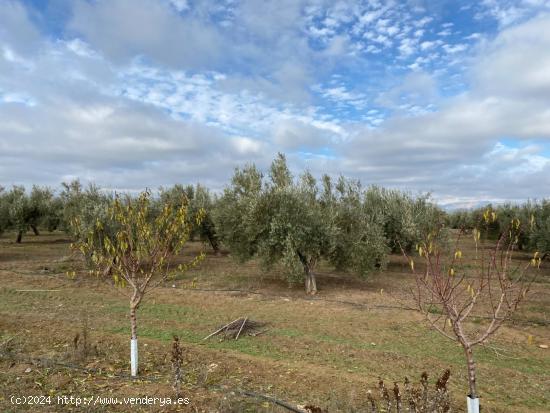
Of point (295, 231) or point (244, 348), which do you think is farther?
point (295, 231)

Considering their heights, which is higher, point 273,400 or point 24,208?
point 24,208

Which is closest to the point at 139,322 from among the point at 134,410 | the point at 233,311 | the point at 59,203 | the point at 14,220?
the point at 233,311

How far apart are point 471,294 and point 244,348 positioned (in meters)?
6.20

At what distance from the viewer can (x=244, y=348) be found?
30.5 feet

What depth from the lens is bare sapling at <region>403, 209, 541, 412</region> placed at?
13.7ft

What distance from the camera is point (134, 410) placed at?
5.51 meters

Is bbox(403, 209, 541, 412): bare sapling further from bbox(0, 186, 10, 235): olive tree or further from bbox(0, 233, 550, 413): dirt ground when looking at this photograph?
bbox(0, 186, 10, 235): olive tree

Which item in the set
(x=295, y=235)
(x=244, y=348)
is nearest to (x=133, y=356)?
(x=244, y=348)

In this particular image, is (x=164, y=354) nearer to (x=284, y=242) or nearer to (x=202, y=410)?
(x=202, y=410)

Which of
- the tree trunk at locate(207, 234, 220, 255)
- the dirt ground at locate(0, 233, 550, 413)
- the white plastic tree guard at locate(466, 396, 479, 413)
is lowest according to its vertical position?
the dirt ground at locate(0, 233, 550, 413)

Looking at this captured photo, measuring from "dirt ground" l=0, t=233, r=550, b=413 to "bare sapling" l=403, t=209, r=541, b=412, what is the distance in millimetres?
806

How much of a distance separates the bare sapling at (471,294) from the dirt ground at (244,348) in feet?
2.64

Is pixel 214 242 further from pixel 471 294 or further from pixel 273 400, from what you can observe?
pixel 471 294

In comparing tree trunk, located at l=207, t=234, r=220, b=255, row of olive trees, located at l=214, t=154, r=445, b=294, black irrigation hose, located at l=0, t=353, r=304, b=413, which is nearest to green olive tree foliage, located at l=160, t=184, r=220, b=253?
tree trunk, located at l=207, t=234, r=220, b=255
